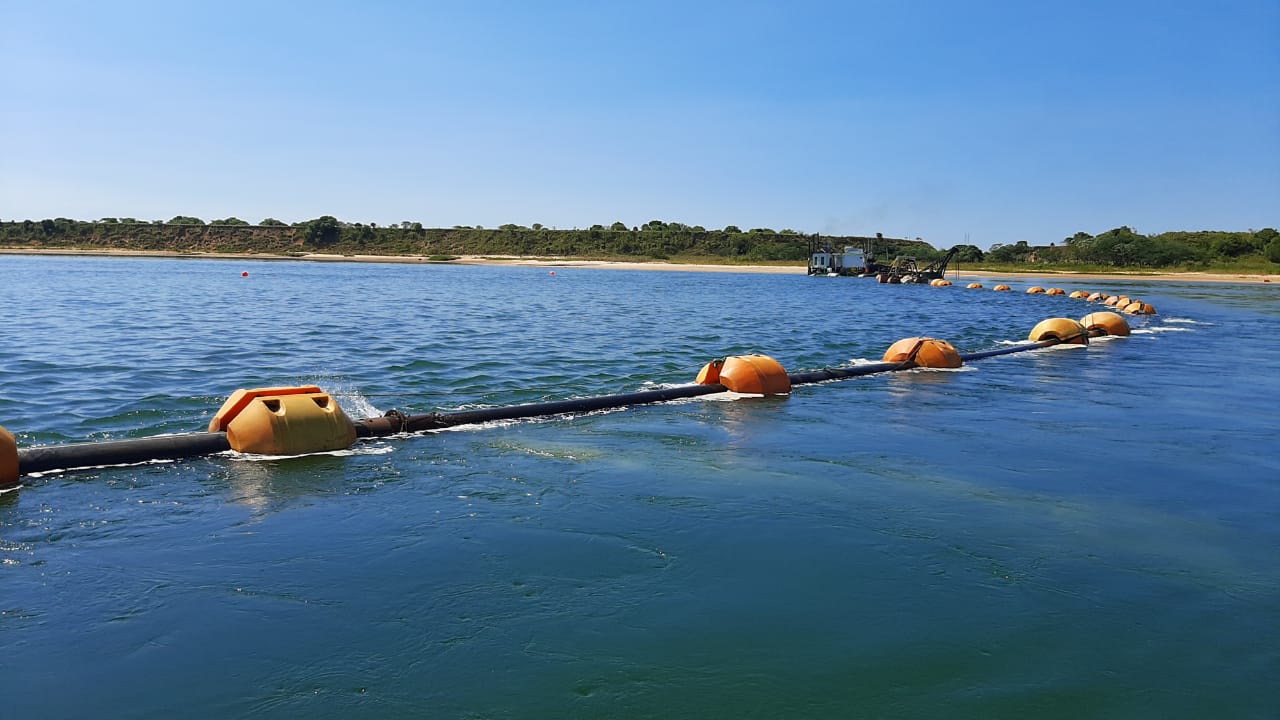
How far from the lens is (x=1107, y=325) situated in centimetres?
2778

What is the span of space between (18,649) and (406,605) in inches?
84.8

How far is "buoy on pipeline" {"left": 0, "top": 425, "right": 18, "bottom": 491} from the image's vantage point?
7.99 m

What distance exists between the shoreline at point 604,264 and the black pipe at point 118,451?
85325 mm

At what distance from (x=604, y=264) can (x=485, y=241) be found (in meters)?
32.9

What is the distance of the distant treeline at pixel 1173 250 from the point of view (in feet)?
307

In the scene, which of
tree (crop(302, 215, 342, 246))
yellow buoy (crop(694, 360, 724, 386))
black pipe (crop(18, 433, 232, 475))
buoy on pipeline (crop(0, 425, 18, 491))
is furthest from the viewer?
tree (crop(302, 215, 342, 246))

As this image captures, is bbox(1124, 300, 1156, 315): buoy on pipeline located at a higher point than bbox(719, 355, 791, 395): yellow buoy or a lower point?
lower

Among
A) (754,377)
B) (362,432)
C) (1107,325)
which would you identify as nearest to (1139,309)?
(1107,325)

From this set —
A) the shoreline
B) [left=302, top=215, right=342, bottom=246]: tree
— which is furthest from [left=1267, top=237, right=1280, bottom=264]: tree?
[left=302, top=215, right=342, bottom=246]: tree

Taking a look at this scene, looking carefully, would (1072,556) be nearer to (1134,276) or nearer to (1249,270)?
(1134,276)

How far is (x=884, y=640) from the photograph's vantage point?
5.34 meters

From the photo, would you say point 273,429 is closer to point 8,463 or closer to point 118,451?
point 118,451

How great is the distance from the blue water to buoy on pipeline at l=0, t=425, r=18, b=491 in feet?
0.87

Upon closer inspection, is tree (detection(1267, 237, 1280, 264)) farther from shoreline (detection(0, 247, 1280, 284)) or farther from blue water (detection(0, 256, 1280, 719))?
blue water (detection(0, 256, 1280, 719))
